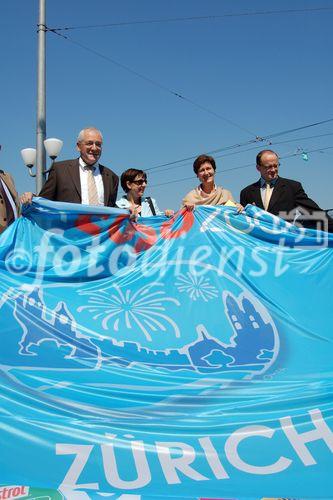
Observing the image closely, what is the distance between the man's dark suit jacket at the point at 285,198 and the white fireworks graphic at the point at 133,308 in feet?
4.06

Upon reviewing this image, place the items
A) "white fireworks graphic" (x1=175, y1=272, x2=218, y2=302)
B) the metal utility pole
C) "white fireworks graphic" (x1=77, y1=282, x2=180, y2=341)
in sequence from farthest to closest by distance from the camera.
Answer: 1. the metal utility pole
2. "white fireworks graphic" (x1=175, y1=272, x2=218, y2=302)
3. "white fireworks graphic" (x1=77, y1=282, x2=180, y2=341)

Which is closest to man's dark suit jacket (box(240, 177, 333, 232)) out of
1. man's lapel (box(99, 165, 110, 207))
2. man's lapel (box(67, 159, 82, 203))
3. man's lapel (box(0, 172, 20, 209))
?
man's lapel (box(99, 165, 110, 207))

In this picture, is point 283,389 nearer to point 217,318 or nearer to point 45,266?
point 217,318

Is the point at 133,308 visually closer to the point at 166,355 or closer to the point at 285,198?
the point at 166,355

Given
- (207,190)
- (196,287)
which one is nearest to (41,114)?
(207,190)

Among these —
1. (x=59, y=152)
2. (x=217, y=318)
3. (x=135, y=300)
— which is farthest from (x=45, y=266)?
(x=59, y=152)

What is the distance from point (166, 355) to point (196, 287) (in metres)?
0.59

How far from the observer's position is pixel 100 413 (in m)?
2.05

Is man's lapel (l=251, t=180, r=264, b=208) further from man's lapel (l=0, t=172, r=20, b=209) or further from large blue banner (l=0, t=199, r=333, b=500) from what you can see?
man's lapel (l=0, t=172, r=20, b=209)

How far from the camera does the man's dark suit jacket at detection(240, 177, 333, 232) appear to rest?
11.9ft

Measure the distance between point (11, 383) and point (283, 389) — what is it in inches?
52.4

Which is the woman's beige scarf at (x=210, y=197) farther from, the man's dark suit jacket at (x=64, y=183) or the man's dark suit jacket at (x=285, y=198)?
the man's dark suit jacket at (x=64, y=183)

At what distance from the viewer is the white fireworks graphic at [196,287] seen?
2.95 m

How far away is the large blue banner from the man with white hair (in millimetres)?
243
